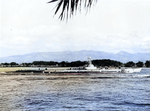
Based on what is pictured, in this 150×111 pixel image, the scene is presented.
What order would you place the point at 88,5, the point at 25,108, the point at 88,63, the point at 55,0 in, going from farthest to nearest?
the point at 88,63 < the point at 25,108 < the point at 88,5 < the point at 55,0

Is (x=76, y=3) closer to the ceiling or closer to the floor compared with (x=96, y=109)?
closer to the ceiling

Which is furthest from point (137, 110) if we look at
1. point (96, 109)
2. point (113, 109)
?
point (96, 109)

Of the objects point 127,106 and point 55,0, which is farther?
point 127,106

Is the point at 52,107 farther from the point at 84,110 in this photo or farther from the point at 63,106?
the point at 84,110

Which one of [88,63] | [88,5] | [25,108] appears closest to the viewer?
[88,5]

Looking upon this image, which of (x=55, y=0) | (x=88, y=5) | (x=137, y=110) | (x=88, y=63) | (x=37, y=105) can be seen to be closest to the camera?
(x=55, y=0)

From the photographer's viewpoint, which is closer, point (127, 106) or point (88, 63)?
point (127, 106)

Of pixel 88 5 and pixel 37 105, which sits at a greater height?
pixel 88 5

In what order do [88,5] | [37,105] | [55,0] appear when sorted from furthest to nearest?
[37,105], [88,5], [55,0]

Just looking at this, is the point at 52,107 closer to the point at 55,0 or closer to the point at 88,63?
the point at 55,0

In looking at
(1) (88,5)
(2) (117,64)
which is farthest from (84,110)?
(2) (117,64)
